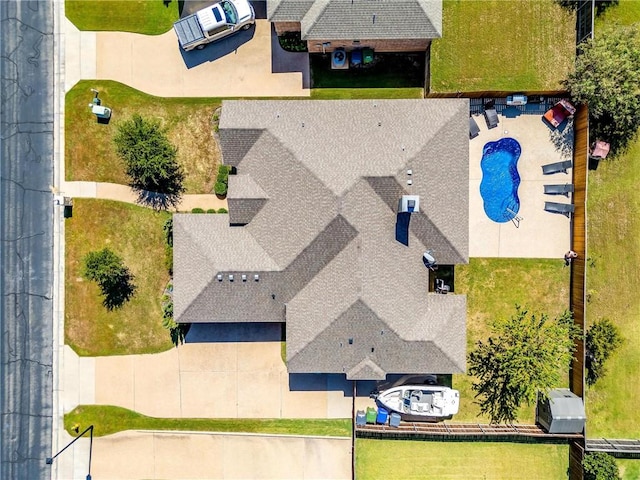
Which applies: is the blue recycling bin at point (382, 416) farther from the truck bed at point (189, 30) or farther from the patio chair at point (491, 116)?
the truck bed at point (189, 30)

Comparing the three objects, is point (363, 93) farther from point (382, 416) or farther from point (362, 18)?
point (382, 416)

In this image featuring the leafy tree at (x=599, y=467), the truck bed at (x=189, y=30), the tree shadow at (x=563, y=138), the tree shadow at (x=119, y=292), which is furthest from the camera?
the tree shadow at (x=119, y=292)

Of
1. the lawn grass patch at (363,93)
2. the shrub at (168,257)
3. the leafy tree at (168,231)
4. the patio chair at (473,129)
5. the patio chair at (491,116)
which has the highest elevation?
the lawn grass patch at (363,93)

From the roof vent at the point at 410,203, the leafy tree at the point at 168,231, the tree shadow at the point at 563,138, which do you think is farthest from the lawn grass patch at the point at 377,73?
the leafy tree at the point at 168,231

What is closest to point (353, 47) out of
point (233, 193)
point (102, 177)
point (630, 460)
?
point (233, 193)

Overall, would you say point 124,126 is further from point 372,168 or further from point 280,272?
point 372,168

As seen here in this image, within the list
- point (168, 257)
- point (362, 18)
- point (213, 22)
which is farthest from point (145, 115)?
point (362, 18)

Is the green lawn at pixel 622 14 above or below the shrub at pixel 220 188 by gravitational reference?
above
